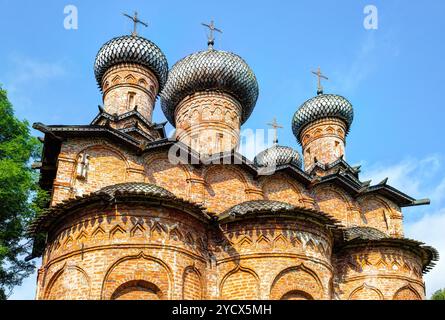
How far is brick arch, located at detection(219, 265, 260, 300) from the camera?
1008cm

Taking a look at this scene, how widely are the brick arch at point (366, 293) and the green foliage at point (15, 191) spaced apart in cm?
768

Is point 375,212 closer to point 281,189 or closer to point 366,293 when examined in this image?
point 366,293

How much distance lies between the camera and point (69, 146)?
36.7 feet

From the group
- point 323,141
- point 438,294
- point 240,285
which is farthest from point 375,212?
point 438,294

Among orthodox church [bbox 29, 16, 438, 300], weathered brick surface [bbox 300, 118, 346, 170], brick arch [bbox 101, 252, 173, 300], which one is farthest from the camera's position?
weathered brick surface [bbox 300, 118, 346, 170]

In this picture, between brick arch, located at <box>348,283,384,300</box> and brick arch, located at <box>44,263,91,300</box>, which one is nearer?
brick arch, located at <box>44,263,91,300</box>

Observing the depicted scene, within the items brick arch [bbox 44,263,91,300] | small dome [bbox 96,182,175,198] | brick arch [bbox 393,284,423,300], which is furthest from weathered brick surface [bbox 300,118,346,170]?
brick arch [bbox 44,263,91,300]

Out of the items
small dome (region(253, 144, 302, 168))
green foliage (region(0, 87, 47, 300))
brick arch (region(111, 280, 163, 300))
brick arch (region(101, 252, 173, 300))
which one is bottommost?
brick arch (region(111, 280, 163, 300))

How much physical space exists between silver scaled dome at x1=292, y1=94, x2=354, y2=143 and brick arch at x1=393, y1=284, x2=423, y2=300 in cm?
740

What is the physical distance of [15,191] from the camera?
9.42 m

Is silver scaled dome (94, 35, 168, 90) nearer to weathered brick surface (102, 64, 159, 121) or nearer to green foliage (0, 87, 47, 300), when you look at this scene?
weathered brick surface (102, 64, 159, 121)

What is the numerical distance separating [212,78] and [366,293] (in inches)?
309
